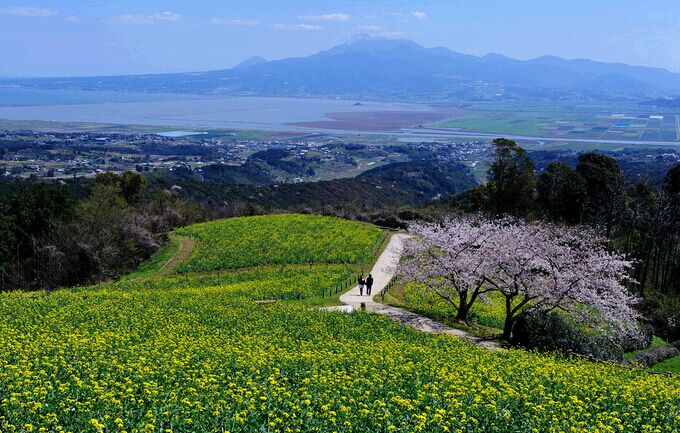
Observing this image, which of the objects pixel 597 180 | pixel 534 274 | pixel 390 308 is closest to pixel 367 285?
pixel 390 308

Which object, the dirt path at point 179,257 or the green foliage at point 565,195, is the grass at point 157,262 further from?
the green foliage at point 565,195

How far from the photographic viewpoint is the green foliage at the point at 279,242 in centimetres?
4469

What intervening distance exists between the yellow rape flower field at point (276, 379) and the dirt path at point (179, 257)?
17.9 meters

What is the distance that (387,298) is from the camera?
34.3 meters

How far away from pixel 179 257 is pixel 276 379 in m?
36.1

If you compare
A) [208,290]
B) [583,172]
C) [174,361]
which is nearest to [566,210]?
[583,172]

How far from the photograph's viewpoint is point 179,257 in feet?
157

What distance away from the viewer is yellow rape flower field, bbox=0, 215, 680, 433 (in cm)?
1012

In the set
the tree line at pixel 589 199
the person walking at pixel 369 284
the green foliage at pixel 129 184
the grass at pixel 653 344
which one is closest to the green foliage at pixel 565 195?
the tree line at pixel 589 199

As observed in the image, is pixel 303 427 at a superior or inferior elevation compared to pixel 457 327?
superior

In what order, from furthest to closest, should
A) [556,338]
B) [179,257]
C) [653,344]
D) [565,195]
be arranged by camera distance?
[565,195] → [179,257] → [653,344] → [556,338]

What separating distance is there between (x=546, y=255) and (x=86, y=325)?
1966cm

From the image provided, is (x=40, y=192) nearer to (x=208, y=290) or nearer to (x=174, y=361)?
(x=208, y=290)

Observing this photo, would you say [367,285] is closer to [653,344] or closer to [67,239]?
[653,344]
